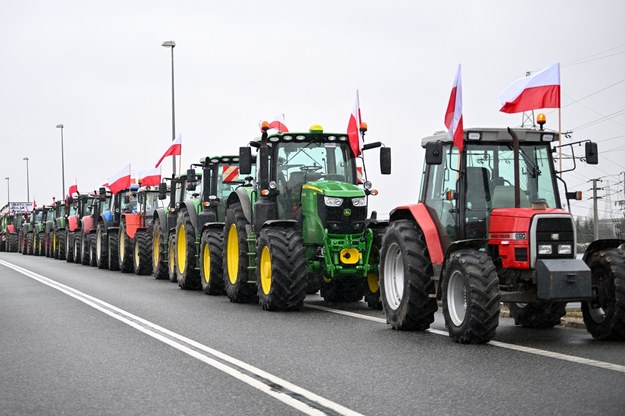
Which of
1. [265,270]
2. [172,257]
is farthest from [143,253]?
[265,270]

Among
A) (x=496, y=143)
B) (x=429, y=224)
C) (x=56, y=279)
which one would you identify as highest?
(x=496, y=143)

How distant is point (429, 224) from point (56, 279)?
15.8 metres

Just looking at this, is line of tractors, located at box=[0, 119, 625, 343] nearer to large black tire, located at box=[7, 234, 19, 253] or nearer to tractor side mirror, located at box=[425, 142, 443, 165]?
tractor side mirror, located at box=[425, 142, 443, 165]

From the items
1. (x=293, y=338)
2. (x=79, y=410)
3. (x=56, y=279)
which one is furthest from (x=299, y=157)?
(x=56, y=279)

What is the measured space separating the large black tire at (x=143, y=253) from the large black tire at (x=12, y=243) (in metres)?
36.8

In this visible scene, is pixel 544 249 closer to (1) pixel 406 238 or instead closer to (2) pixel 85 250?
(1) pixel 406 238

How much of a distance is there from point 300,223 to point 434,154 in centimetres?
533

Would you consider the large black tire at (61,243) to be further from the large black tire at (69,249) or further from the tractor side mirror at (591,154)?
the tractor side mirror at (591,154)

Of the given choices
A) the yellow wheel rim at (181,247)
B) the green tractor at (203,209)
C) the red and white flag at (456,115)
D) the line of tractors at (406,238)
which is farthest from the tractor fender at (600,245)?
the yellow wheel rim at (181,247)

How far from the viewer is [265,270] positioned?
1600cm

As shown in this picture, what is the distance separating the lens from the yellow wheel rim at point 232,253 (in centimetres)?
1798

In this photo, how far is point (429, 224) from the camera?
12336 mm

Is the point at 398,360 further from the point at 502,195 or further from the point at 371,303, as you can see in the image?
the point at 371,303

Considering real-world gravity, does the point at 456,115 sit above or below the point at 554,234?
above
